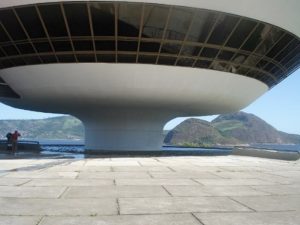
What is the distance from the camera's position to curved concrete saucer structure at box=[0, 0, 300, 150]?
19828 millimetres

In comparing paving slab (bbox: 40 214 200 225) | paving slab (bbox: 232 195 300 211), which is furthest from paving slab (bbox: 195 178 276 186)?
paving slab (bbox: 40 214 200 225)

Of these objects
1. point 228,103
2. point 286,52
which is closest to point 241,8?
point 286,52

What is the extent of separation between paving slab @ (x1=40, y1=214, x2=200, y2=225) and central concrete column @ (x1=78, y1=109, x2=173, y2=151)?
22.4 m

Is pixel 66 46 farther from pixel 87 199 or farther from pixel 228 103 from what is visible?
pixel 87 199

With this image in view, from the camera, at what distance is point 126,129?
2862cm

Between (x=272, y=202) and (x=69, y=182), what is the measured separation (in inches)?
194

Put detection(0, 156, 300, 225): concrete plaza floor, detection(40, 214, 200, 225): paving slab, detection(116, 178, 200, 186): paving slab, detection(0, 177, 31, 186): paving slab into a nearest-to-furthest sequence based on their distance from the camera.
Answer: detection(40, 214, 200, 225): paving slab → detection(0, 156, 300, 225): concrete plaza floor → detection(0, 177, 31, 186): paving slab → detection(116, 178, 200, 186): paving slab

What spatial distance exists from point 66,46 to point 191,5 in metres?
7.69

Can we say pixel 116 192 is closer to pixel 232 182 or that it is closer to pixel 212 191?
pixel 212 191

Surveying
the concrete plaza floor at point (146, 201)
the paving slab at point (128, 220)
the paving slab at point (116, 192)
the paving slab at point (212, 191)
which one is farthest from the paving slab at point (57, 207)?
the paving slab at point (212, 191)

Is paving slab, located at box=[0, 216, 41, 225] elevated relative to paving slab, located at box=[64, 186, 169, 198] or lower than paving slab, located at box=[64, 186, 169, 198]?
lower

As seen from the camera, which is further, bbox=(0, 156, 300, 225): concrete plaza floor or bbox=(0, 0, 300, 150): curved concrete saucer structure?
bbox=(0, 0, 300, 150): curved concrete saucer structure

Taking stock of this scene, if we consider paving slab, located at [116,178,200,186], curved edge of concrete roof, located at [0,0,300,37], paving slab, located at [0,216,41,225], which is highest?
curved edge of concrete roof, located at [0,0,300,37]

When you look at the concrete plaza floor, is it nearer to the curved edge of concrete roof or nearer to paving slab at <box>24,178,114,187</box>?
paving slab at <box>24,178,114,187</box>
